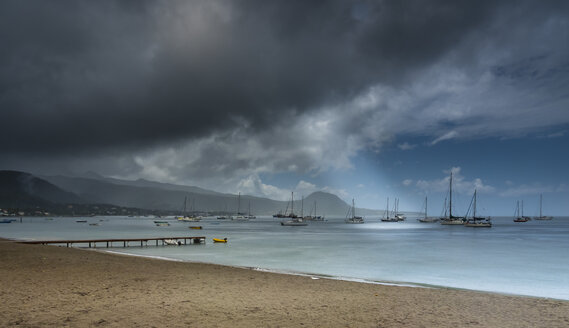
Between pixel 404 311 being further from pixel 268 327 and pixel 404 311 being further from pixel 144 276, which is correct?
pixel 144 276

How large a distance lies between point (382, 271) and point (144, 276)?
18274mm

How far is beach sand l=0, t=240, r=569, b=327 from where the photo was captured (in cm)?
1113

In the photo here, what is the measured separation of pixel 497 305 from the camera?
14.8 metres

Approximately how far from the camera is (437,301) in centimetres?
1541

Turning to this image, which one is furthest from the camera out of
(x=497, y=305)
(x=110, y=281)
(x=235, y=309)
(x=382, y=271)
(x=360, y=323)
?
(x=382, y=271)

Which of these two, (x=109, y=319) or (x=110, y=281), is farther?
(x=110, y=281)

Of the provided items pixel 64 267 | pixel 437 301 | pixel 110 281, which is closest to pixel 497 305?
pixel 437 301

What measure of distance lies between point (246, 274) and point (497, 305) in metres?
12.5

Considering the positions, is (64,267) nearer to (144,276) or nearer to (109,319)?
(144,276)

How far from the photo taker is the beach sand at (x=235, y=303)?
1113 centimetres

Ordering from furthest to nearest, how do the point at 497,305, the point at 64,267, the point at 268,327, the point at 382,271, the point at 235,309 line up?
the point at 382,271
the point at 64,267
the point at 497,305
the point at 235,309
the point at 268,327

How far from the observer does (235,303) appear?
1354 cm

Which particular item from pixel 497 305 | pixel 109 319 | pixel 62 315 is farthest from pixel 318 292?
pixel 62 315

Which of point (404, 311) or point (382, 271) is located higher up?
point (404, 311)
